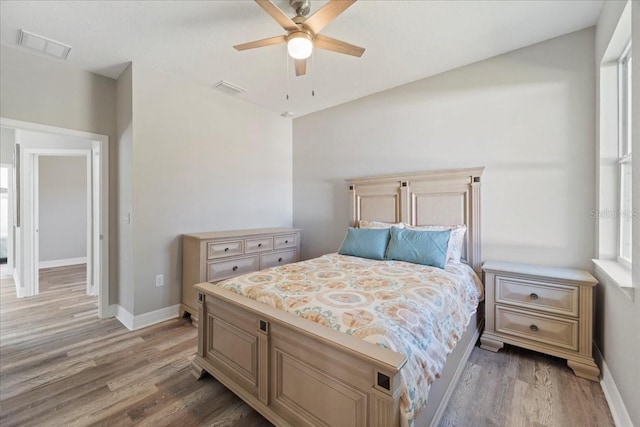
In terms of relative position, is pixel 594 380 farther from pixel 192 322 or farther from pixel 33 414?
pixel 33 414

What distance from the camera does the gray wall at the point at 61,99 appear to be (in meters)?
2.49

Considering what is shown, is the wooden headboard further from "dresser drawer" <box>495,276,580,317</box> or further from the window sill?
the window sill

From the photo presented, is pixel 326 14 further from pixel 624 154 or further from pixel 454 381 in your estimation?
pixel 454 381

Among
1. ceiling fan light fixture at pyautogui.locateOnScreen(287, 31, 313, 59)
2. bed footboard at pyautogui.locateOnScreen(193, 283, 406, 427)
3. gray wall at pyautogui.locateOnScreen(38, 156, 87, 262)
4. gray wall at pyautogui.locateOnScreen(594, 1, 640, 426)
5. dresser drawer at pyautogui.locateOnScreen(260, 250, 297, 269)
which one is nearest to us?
bed footboard at pyautogui.locateOnScreen(193, 283, 406, 427)

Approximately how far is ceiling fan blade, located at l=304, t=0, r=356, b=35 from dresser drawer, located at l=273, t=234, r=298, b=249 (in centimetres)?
247

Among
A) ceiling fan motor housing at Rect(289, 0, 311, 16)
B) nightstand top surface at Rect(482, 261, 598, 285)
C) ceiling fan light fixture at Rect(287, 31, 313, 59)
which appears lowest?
nightstand top surface at Rect(482, 261, 598, 285)

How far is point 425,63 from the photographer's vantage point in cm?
283

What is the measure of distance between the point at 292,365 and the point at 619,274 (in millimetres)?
2113

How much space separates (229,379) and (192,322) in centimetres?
145

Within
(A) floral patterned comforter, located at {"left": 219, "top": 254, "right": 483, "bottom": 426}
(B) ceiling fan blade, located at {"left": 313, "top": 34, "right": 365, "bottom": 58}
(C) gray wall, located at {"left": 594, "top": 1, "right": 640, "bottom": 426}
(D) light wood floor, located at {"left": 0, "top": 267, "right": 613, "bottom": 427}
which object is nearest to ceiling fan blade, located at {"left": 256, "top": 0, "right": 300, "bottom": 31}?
(B) ceiling fan blade, located at {"left": 313, "top": 34, "right": 365, "bottom": 58}

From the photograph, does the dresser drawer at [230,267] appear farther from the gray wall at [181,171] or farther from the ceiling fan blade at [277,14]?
the ceiling fan blade at [277,14]

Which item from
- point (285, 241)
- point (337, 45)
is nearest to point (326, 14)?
point (337, 45)

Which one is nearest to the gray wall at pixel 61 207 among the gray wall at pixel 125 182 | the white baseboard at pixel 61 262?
the white baseboard at pixel 61 262

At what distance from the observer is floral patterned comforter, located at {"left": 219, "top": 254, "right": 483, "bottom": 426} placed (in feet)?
4.03
